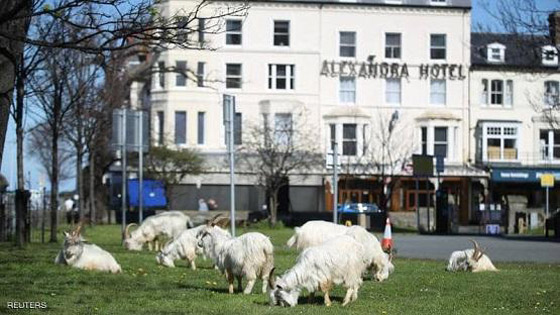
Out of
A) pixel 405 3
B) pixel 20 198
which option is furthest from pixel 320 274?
pixel 405 3

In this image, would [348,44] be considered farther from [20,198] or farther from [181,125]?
[20,198]

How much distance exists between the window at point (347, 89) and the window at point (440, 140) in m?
6.77

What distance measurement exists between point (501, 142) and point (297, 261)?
63.1 metres

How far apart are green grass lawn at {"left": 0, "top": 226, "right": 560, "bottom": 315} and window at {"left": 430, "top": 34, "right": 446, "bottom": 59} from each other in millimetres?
54168

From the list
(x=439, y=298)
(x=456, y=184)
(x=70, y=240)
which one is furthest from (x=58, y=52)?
(x=456, y=184)

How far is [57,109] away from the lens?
1345 inches

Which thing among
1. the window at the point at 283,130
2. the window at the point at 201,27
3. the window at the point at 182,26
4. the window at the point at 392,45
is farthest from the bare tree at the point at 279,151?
the window at the point at 182,26

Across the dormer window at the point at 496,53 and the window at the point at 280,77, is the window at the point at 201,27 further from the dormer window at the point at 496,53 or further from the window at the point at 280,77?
the dormer window at the point at 496,53

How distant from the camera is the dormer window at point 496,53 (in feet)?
254

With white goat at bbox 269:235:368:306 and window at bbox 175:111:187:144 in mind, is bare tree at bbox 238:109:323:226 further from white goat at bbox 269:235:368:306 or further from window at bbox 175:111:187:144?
white goat at bbox 269:235:368:306

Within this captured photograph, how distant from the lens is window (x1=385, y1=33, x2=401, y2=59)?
76.7m

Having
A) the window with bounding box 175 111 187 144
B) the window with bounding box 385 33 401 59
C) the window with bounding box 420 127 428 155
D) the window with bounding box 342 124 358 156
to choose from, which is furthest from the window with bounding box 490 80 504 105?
the window with bounding box 175 111 187 144

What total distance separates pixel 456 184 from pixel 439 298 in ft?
195

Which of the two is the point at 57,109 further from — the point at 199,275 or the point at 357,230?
the point at 357,230
